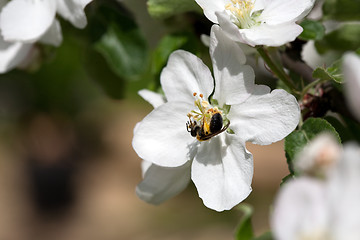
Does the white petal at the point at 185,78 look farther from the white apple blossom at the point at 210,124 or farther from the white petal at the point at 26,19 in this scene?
the white petal at the point at 26,19

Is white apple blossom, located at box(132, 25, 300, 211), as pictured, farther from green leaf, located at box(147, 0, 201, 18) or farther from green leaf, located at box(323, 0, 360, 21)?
green leaf, located at box(323, 0, 360, 21)

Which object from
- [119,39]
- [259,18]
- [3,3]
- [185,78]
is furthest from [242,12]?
[3,3]

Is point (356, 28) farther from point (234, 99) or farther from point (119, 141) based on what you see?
point (119, 141)

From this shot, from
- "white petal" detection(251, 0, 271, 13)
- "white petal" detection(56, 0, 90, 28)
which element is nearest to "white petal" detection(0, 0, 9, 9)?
"white petal" detection(56, 0, 90, 28)

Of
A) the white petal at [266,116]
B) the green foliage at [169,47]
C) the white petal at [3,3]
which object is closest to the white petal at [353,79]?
the white petal at [266,116]

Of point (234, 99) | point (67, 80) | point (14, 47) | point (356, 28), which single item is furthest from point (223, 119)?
point (67, 80)

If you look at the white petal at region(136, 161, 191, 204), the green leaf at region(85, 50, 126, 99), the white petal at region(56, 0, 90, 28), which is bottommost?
the green leaf at region(85, 50, 126, 99)

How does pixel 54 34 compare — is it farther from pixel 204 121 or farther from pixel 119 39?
pixel 204 121

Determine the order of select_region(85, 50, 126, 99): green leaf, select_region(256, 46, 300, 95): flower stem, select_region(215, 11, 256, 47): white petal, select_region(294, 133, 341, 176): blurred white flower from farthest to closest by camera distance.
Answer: select_region(85, 50, 126, 99): green leaf → select_region(256, 46, 300, 95): flower stem → select_region(215, 11, 256, 47): white petal → select_region(294, 133, 341, 176): blurred white flower
